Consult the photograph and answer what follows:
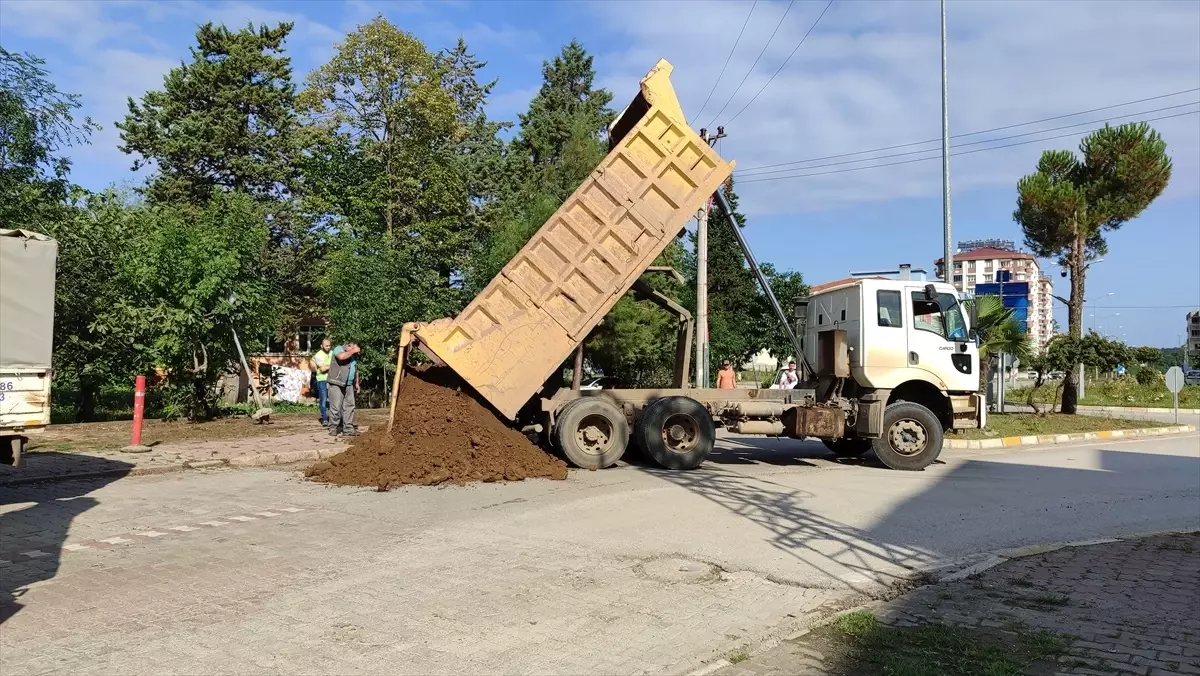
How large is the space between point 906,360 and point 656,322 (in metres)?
12.9

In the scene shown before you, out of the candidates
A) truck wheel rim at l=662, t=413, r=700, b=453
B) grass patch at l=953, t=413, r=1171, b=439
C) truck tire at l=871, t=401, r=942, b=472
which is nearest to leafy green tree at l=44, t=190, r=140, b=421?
truck wheel rim at l=662, t=413, r=700, b=453

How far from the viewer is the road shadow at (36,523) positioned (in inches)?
226

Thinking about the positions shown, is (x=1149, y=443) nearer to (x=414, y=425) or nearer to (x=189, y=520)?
(x=414, y=425)

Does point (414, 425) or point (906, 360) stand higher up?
point (906, 360)

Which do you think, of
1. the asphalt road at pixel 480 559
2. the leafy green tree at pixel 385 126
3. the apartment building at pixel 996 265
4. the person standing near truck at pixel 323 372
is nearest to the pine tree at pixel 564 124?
the leafy green tree at pixel 385 126

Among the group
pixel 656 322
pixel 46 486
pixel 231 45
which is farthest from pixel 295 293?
pixel 46 486

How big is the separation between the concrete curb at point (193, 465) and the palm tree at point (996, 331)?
14451 mm

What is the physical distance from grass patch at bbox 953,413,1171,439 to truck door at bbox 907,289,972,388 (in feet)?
19.9

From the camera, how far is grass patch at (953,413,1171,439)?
1845 centimetres

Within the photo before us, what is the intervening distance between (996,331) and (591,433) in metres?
15.0

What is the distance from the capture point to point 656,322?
2492cm

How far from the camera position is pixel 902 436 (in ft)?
40.7

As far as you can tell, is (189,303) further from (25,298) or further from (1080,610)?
(1080,610)

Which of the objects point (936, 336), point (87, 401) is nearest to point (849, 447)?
point (936, 336)
